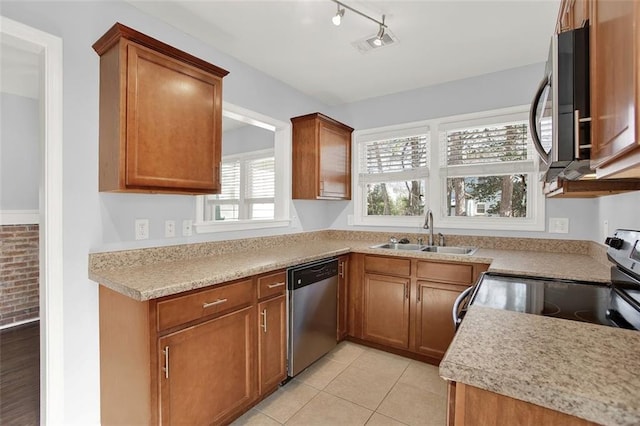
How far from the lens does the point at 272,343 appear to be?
2066 mm

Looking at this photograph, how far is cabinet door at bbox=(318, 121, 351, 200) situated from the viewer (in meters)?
3.10

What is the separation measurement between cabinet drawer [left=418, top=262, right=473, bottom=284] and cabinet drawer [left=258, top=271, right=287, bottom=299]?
117 centimetres

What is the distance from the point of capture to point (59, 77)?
5.33ft

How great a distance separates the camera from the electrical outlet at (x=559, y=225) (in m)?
2.53

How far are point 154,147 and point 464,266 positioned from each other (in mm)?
2275

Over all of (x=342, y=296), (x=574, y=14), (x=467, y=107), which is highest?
(x=467, y=107)

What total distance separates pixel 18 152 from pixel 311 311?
148 inches

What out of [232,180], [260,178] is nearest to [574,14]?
[260,178]

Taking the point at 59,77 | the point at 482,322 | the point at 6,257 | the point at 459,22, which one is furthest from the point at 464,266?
the point at 6,257

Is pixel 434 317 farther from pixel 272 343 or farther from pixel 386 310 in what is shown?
pixel 272 343

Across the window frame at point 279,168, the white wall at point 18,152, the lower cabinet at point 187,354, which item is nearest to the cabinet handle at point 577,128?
the lower cabinet at point 187,354

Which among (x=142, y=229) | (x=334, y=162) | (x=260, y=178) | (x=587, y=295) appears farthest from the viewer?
(x=260, y=178)

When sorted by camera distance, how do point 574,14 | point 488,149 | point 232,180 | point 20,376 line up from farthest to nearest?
point 232,180 < point 488,149 < point 20,376 < point 574,14

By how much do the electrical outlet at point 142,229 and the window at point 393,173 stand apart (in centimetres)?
225
